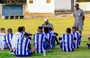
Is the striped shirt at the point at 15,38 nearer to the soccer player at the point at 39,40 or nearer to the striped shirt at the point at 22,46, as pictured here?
the soccer player at the point at 39,40

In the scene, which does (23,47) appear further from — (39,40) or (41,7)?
(41,7)

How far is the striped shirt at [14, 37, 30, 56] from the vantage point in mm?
14938

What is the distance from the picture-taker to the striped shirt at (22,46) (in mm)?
14938

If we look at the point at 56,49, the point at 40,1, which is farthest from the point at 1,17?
the point at 56,49

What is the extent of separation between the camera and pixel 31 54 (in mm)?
15367

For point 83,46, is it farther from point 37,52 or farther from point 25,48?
point 25,48

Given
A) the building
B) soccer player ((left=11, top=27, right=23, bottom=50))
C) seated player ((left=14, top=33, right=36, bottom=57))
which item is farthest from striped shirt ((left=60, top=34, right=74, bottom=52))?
the building

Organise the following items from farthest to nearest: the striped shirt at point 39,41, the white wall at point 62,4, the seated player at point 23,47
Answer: the white wall at point 62,4, the striped shirt at point 39,41, the seated player at point 23,47

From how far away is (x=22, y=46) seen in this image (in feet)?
49.0

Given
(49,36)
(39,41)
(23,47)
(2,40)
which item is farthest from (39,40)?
(2,40)

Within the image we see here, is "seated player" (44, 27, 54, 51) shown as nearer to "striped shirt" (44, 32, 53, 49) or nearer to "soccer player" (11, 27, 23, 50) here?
"striped shirt" (44, 32, 53, 49)

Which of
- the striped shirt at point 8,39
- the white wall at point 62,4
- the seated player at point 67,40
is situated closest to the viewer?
the seated player at point 67,40

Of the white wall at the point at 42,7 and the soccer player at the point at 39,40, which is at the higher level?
the soccer player at the point at 39,40

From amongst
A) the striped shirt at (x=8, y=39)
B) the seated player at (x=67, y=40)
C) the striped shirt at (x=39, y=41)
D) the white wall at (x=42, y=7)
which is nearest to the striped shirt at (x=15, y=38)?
the striped shirt at (x=8, y=39)
